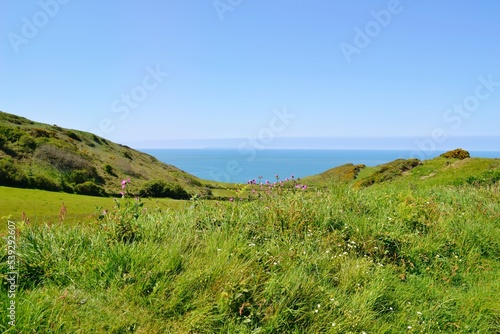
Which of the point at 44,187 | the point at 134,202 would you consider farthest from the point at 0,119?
the point at 134,202

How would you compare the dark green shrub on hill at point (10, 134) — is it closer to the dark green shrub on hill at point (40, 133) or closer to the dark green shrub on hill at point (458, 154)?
the dark green shrub on hill at point (40, 133)

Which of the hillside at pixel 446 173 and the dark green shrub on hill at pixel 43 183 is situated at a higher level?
the hillside at pixel 446 173

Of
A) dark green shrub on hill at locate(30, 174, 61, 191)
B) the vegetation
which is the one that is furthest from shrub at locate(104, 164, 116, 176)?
the vegetation

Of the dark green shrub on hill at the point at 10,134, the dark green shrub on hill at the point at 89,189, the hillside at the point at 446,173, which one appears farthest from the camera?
the dark green shrub on hill at the point at 10,134

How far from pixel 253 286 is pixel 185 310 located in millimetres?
791

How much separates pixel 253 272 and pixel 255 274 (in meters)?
0.04

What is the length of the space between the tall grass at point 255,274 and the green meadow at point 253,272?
0.02m

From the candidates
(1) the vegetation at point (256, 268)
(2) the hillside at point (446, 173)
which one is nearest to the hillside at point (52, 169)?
(2) the hillside at point (446, 173)

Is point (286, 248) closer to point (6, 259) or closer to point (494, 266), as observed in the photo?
point (6, 259)

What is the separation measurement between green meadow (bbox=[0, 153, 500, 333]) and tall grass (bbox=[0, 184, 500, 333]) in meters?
0.02

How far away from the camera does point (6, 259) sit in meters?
3.79

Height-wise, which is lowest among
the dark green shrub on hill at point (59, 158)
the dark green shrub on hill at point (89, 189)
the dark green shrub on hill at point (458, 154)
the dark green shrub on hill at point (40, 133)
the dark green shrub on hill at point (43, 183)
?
the dark green shrub on hill at point (89, 189)

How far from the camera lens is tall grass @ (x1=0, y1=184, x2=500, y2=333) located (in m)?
3.31

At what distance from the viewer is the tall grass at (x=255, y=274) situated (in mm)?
3307
